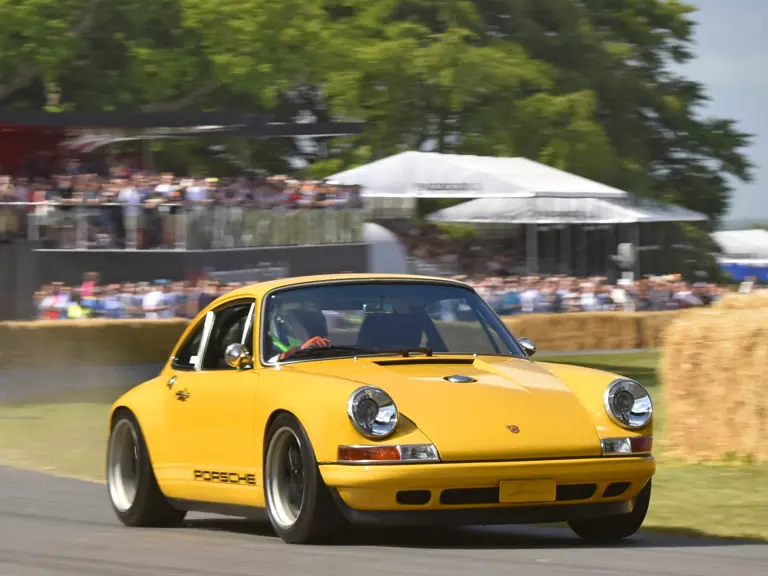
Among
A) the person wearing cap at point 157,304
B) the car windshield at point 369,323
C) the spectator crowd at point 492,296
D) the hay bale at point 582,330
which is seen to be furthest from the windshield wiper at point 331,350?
the hay bale at point 582,330

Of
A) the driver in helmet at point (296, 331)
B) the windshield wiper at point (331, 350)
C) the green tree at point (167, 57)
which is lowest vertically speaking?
the windshield wiper at point (331, 350)

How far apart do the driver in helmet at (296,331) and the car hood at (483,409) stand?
248 millimetres

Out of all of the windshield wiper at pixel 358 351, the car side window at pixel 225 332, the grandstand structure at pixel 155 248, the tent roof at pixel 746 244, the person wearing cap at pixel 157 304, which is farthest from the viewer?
the tent roof at pixel 746 244

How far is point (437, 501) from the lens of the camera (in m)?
7.48

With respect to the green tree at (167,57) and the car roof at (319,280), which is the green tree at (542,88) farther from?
the car roof at (319,280)

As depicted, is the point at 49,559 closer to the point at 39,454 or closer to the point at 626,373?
the point at 39,454

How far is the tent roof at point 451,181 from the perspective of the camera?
34594mm

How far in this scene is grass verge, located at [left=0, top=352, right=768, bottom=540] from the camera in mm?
9156

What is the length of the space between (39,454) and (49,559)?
7.52 m

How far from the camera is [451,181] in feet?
115

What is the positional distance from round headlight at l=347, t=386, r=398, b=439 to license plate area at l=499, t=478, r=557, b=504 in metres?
0.56

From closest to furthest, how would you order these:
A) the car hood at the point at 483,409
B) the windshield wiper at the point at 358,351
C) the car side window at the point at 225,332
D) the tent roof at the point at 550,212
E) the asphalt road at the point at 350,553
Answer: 1. the asphalt road at the point at 350,553
2. the car hood at the point at 483,409
3. the windshield wiper at the point at 358,351
4. the car side window at the point at 225,332
5. the tent roof at the point at 550,212

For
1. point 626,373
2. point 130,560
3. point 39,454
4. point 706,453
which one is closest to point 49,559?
point 130,560

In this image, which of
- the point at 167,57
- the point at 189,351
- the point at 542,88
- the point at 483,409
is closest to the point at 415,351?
the point at 483,409
